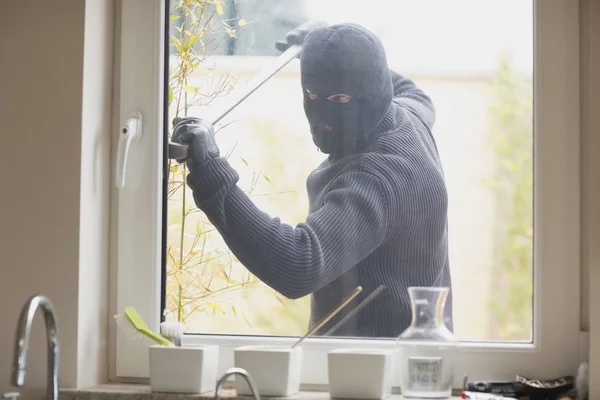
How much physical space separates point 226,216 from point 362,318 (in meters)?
0.35

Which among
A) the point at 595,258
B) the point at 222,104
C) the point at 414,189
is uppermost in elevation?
the point at 222,104

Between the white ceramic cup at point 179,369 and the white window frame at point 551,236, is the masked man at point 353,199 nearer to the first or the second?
the white window frame at point 551,236

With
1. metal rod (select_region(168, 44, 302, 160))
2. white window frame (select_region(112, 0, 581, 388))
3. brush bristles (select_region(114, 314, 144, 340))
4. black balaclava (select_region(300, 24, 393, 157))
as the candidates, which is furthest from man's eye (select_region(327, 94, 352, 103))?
brush bristles (select_region(114, 314, 144, 340))

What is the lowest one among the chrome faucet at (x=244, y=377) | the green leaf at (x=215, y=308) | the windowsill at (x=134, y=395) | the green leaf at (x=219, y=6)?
the windowsill at (x=134, y=395)

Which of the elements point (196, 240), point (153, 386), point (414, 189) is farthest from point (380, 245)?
point (153, 386)

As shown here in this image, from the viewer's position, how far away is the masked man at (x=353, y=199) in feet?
5.90

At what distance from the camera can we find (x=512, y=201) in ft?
5.96

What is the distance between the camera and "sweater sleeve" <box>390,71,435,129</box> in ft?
6.03

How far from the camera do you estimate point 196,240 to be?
6.24 ft

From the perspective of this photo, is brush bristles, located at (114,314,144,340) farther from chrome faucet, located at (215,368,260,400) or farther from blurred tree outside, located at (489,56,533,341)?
blurred tree outside, located at (489,56,533,341)

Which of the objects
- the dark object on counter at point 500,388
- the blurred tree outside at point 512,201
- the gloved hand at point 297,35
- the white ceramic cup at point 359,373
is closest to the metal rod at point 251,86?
the gloved hand at point 297,35

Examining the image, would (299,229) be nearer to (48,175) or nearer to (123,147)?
(123,147)

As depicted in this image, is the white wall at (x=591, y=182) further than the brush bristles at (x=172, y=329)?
No

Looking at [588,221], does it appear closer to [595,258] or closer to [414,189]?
[595,258]
